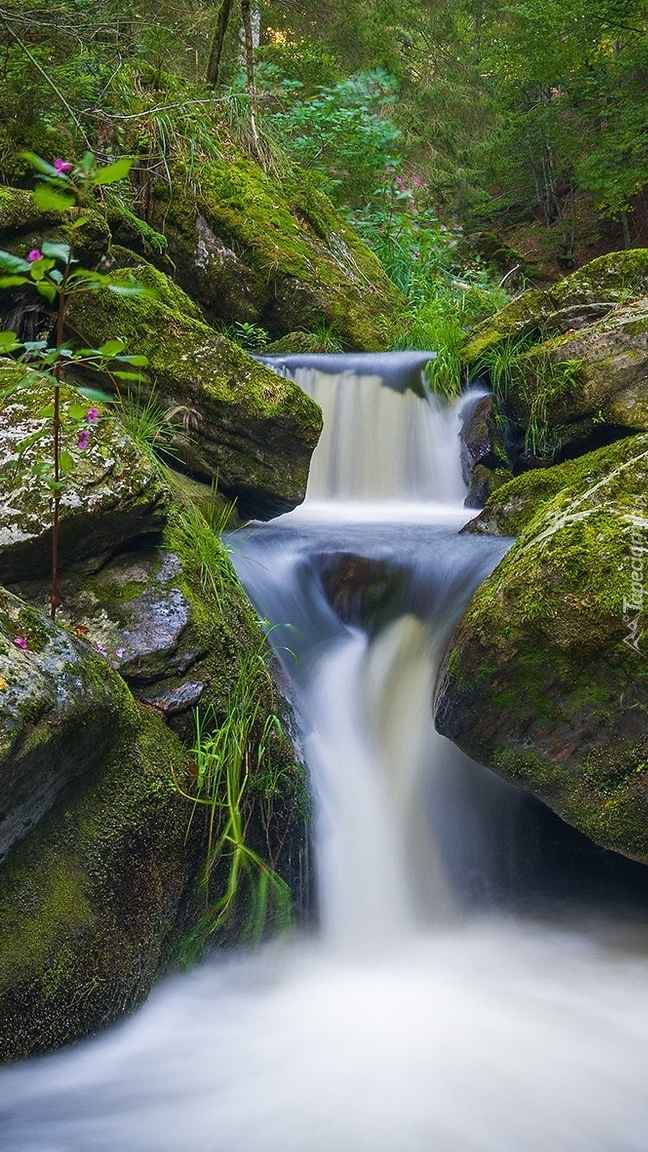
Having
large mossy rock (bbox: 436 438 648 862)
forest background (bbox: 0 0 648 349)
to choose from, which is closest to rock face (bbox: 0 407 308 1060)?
large mossy rock (bbox: 436 438 648 862)

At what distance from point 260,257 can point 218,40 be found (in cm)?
233

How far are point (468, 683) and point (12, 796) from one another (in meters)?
1.58

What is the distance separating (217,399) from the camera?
177 inches

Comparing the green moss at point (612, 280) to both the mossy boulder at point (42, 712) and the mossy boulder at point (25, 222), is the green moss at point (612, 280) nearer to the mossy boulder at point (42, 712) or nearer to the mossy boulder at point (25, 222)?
the mossy boulder at point (25, 222)

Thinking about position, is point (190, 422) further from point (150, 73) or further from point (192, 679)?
point (150, 73)

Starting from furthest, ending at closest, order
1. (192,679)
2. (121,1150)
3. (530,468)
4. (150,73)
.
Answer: (150,73)
(530,468)
(192,679)
(121,1150)

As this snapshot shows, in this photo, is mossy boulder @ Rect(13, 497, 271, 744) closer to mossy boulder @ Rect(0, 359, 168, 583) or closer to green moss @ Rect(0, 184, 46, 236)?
mossy boulder @ Rect(0, 359, 168, 583)

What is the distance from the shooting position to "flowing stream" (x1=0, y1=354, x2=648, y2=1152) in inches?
84.1

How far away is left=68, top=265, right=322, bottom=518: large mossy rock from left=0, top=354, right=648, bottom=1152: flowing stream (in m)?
0.37

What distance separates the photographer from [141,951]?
2494mm

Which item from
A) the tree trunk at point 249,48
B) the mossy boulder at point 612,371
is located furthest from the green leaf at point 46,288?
the tree trunk at point 249,48

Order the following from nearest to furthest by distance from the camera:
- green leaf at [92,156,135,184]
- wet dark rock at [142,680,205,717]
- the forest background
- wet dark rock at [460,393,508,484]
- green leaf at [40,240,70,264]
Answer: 1. green leaf at [92,156,135,184]
2. green leaf at [40,240,70,264]
3. wet dark rock at [142,680,205,717]
4. the forest background
5. wet dark rock at [460,393,508,484]

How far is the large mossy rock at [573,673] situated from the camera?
278 cm

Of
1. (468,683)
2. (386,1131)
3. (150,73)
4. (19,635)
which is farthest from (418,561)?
(150,73)
